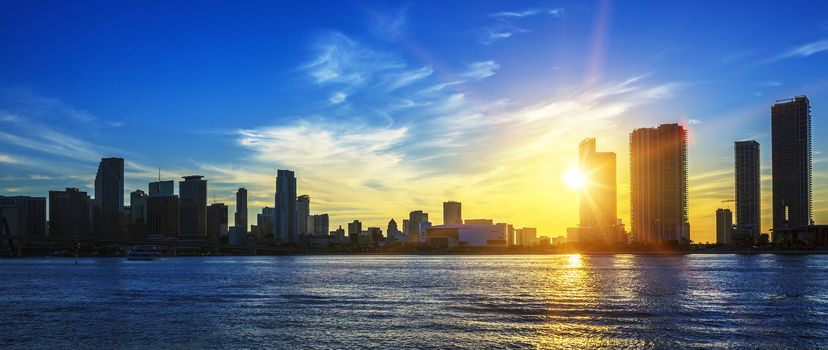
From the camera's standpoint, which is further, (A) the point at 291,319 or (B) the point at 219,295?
(B) the point at 219,295

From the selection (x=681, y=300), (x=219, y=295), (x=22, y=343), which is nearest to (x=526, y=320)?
(x=681, y=300)

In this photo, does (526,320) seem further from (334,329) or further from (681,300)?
(681,300)

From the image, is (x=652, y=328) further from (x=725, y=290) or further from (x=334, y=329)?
(x=725, y=290)

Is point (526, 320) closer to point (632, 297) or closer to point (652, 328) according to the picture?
point (652, 328)

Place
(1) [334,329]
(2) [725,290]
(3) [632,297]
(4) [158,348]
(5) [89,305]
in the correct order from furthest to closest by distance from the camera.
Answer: (2) [725,290]
(3) [632,297]
(5) [89,305]
(1) [334,329]
(4) [158,348]

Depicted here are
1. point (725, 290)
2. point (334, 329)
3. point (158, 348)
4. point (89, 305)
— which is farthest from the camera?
point (725, 290)

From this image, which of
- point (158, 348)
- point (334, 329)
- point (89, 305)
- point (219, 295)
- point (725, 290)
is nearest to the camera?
point (158, 348)

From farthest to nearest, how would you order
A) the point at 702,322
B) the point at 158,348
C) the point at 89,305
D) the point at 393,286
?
the point at 393,286 → the point at 89,305 → the point at 702,322 → the point at 158,348

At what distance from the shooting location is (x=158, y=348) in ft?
158

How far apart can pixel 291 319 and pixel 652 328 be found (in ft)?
106

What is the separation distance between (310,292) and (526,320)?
41.7m

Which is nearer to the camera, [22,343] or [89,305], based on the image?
[22,343]

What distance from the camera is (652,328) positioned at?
55844 mm

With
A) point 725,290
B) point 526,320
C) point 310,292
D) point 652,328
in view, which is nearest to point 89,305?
point 310,292
